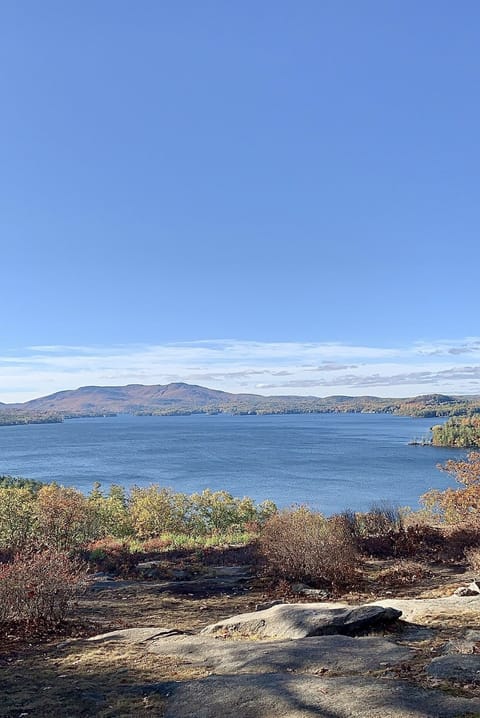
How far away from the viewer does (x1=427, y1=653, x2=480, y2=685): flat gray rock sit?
15.5 feet

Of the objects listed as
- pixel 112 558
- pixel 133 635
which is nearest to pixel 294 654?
pixel 133 635

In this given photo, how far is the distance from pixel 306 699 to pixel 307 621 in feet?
8.63

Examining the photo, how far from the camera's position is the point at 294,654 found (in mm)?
5793

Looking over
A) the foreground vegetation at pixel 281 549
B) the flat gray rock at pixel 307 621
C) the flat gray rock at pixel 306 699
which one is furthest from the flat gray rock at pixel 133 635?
the flat gray rock at pixel 306 699

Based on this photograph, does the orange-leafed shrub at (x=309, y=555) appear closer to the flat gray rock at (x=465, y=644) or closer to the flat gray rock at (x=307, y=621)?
the flat gray rock at (x=307, y=621)

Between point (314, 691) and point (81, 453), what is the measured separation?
4733 inches

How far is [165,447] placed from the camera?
5089 inches

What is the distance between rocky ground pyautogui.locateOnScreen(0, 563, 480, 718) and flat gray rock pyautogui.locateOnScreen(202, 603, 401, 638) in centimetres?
2

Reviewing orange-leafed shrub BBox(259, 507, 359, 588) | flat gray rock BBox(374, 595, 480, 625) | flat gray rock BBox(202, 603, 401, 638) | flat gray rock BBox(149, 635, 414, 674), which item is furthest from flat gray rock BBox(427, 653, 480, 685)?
orange-leafed shrub BBox(259, 507, 359, 588)

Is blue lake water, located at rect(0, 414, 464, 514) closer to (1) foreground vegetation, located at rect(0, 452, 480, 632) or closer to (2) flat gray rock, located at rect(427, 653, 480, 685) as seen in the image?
(1) foreground vegetation, located at rect(0, 452, 480, 632)

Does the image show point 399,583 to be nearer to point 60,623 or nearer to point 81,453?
point 60,623

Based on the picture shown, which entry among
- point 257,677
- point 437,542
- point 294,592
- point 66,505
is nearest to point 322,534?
point 294,592

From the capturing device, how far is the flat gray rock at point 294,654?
5.41 meters

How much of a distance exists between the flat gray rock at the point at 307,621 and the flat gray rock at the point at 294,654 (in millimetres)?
459
